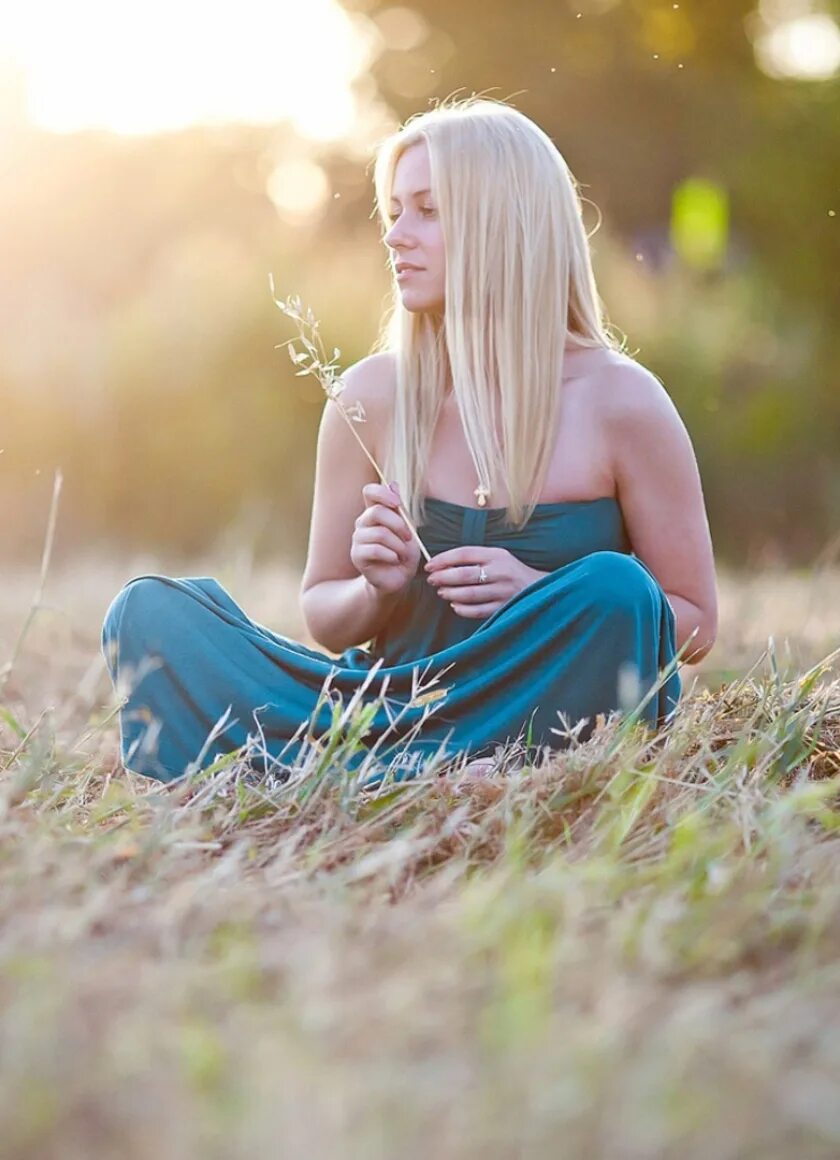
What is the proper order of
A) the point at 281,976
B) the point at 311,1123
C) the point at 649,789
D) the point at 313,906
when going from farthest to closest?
the point at 649,789 < the point at 313,906 < the point at 281,976 < the point at 311,1123

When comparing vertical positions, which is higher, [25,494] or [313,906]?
[313,906]

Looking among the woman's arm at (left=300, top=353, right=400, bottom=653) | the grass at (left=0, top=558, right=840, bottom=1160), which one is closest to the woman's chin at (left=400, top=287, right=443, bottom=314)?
the woman's arm at (left=300, top=353, right=400, bottom=653)

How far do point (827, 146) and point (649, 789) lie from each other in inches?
434

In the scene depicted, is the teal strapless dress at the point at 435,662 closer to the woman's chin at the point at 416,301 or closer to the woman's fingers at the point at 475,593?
the woman's fingers at the point at 475,593

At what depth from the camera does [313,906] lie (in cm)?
136

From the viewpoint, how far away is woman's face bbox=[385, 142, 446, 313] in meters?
2.24

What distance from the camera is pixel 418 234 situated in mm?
2246

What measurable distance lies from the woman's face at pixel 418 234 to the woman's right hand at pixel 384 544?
0.35 m

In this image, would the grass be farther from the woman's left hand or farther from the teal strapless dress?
the woman's left hand

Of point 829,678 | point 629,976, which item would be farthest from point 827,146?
point 629,976

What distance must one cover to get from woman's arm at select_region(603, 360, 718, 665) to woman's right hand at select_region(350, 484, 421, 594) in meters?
0.36

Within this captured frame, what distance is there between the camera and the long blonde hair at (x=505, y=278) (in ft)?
7.29

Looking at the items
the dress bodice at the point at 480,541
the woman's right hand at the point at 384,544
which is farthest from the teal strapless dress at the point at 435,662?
the woman's right hand at the point at 384,544

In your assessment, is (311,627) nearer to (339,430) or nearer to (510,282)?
(339,430)
